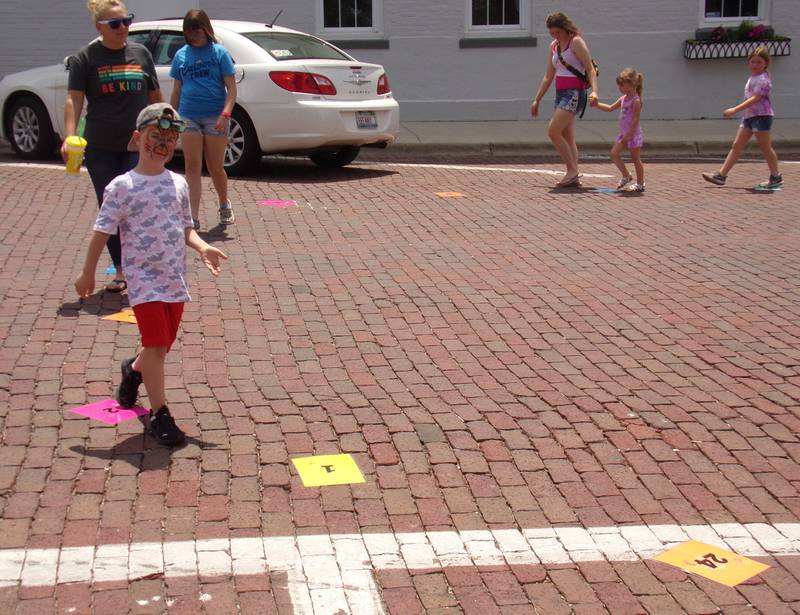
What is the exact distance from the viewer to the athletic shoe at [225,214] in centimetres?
993

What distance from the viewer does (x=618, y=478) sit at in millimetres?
5156

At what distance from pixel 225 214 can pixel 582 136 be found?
7.76m

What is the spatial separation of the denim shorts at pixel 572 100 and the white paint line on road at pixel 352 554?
8.08 m

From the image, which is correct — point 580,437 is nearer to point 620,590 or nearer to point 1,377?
point 620,590

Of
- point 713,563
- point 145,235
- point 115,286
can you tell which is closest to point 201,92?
point 115,286

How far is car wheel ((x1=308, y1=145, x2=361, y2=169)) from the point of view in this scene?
44.6 ft

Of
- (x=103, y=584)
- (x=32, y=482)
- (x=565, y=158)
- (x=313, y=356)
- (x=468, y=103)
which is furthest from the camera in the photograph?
(x=468, y=103)

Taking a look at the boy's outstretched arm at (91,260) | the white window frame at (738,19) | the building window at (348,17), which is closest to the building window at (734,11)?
the white window frame at (738,19)

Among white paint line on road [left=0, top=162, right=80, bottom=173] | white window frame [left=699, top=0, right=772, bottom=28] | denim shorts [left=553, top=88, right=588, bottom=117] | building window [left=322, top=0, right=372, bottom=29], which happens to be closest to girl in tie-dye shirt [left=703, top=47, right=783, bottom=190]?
denim shorts [left=553, top=88, right=588, bottom=117]

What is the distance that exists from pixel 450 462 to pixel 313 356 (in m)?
1.59

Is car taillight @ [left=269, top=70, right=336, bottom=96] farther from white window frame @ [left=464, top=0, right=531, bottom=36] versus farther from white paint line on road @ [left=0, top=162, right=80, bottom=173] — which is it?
white window frame @ [left=464, top=0, right=531, bottom=36]

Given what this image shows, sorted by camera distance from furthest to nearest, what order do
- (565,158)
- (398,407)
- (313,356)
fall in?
(565,158)
(313,356)
(398,407)

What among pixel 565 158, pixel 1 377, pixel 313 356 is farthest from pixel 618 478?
pixel 565 158

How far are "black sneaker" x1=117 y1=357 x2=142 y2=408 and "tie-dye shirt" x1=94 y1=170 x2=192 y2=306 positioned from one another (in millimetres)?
491
